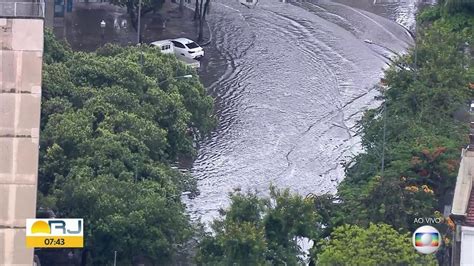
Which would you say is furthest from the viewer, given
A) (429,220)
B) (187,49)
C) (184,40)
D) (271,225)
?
(184,40)

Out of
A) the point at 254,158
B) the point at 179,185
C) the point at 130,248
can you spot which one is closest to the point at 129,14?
the point at 254,158

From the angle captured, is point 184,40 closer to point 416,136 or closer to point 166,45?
point 166,45

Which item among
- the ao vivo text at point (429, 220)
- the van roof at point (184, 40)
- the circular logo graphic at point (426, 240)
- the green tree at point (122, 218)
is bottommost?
the van roof at point (184, 40)

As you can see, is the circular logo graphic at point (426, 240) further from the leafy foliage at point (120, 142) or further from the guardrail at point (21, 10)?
the guardrail at point (21, 10)

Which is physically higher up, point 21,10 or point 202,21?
point 21,10

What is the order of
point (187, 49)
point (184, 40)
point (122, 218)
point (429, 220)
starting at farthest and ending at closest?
point (184, 40) → point (187, 49) → point (429, 220) → point (122, 218)

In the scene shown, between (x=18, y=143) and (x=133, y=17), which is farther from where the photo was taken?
(x=133, y=17)

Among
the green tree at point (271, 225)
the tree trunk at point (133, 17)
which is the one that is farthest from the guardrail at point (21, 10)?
the tree trunk at point (133, 17)

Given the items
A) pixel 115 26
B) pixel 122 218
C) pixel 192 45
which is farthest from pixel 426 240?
pixel 115 26
